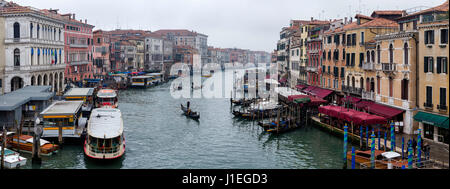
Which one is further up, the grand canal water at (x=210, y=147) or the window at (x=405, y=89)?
the window at (x=405, y=89)

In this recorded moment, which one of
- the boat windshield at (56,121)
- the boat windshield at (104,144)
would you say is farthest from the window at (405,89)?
the boat windshield at (56,121)

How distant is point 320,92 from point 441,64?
14.2 m

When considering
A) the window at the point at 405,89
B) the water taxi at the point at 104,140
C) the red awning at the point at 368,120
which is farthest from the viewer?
the window at the point at 405,89

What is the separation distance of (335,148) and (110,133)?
10.6 metres

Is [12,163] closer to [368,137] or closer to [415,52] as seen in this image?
[368,137]

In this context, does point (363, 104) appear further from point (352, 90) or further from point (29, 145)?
point (29, 145)

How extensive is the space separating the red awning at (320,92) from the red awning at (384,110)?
707 cm

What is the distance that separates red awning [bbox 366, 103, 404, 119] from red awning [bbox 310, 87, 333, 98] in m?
7.07

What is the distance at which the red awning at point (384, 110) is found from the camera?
68.1 ft

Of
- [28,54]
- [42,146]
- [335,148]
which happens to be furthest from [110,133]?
[28,54]

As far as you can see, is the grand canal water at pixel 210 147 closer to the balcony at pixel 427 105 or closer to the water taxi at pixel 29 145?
the water taxi at pixel 29 145

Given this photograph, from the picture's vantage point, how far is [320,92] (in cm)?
3186

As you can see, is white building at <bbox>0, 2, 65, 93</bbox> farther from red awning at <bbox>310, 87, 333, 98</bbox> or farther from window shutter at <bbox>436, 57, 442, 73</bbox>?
window shutter at <bbox>436, 57, 442, 73</bbox>

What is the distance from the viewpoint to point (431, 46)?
60.0 ft
